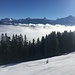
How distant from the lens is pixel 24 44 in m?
81.5

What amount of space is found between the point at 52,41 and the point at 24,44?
1343 cm

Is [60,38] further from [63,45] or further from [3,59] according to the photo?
[3,59]

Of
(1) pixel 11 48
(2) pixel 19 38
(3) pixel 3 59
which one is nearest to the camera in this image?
(3) pixel 3 59

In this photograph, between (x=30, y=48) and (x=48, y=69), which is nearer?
(x=48, y=69)

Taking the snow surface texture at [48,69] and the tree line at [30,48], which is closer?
the snow surface texture at [48,69]

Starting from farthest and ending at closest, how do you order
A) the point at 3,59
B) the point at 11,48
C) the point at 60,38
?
the point at 60,38
the point at 11,48
the point at 3,59

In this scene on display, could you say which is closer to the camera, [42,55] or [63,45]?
[42,55]

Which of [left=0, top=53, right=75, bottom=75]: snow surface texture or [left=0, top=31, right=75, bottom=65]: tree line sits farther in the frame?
[left=0, top=31, right=75, bottom=65]: tree line

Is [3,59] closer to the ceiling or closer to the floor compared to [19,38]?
closer to the floor

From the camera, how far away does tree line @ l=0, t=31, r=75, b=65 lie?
74438 mm

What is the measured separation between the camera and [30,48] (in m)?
80.4

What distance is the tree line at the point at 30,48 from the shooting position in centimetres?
7444

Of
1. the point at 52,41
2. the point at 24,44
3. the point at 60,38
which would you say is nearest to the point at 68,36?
the point at 60,38

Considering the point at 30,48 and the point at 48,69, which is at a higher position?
the point at 48,69
